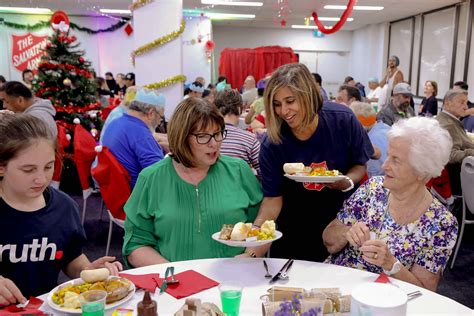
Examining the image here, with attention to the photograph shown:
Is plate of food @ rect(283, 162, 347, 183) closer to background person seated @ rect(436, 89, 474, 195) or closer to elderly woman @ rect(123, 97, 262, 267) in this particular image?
elderly woman @ rect(123, 97, 262, 267)

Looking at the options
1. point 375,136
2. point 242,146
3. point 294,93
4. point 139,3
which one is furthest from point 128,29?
point 294,93

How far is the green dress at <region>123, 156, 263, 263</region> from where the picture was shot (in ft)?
5.92

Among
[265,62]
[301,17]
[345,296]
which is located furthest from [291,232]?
[265,62]

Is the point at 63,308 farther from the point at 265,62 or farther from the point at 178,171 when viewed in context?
the point at 265,62

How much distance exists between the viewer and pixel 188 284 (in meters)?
1.46

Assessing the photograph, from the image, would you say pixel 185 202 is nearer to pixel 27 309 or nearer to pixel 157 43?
pixel 27 309

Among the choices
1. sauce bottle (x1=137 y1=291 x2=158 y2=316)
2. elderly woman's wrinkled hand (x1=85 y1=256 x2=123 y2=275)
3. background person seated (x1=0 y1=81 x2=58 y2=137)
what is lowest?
elderly woman's wrinkled hand (x1=85 y1=256 x2=123 y2=275)

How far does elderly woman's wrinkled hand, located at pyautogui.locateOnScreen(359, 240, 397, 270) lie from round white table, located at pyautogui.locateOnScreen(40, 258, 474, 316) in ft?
0.23

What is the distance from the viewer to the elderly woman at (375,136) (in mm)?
3504

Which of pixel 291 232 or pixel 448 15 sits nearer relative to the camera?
pixel 291 232

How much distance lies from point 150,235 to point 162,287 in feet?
1.53

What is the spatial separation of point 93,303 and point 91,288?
21 cm

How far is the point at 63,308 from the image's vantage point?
1.22 meters

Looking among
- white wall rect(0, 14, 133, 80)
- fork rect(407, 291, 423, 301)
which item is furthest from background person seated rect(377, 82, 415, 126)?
white wall rect(0, 14, 133, 80)
